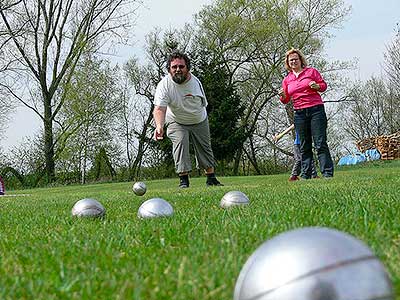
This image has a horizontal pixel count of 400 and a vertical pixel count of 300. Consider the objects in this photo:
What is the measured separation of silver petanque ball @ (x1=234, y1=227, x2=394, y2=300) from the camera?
118 centimetres

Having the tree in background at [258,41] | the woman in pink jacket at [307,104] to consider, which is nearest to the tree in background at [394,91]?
the tree in background at [258,41]

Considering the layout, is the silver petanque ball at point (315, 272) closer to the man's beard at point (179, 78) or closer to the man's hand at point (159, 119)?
the man's hand at point (159, 119)

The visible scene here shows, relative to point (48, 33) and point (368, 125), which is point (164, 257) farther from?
point (368, 125)

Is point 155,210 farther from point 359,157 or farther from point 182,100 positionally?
point 359,157

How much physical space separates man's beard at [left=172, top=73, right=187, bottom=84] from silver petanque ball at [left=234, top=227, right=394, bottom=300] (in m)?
7.74

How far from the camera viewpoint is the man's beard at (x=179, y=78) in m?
8.95

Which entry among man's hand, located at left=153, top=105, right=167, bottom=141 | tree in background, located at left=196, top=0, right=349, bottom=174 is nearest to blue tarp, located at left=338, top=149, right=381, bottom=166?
tree in background, located at left=196, top=0, right=349, bottom=174

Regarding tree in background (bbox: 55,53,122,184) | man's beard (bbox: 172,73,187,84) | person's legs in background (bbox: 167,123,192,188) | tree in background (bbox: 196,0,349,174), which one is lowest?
person's legs in background (bbox: 167,123,192,188)

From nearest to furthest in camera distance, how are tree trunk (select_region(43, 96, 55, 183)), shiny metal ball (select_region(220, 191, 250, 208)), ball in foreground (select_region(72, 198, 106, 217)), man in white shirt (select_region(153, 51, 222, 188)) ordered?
ball in foreground (select_region(72, 198, 106, 217))
shiny metal ball (select_region(220, 191, 250, 208))
man in white shirt (select_region(153, 51, 222, 188))
tree trunk (select_region(43, 96, 55, 183))

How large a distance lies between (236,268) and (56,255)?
0.93m

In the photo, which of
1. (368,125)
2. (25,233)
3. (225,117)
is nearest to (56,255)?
(25,233)

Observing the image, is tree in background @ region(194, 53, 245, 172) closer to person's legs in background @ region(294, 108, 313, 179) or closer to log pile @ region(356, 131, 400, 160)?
log pile @ region(356, 131, 400, 160)

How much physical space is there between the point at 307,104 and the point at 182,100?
6.69ft

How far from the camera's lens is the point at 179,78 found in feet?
29.5
